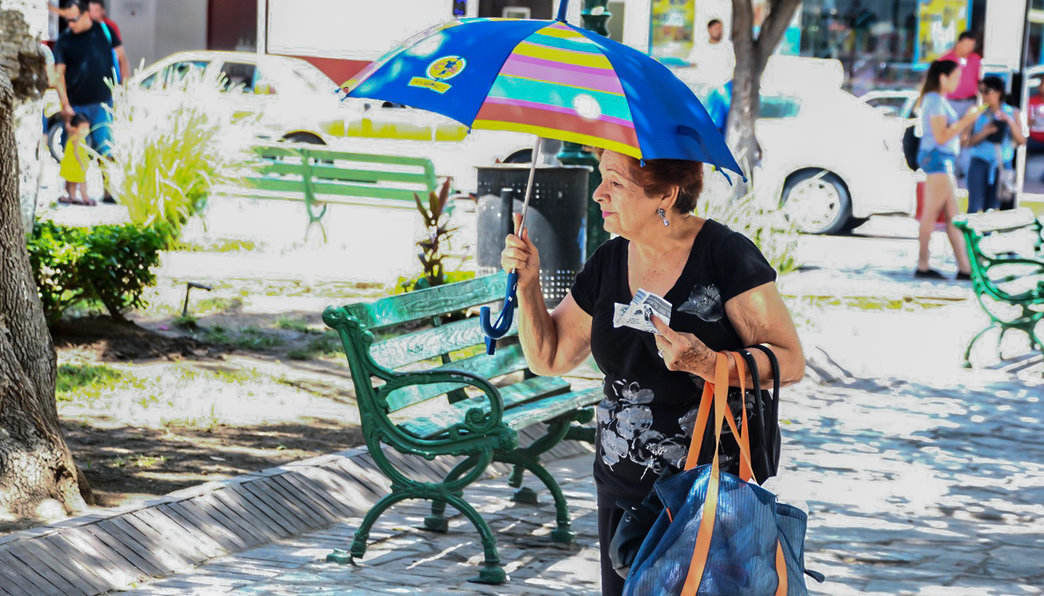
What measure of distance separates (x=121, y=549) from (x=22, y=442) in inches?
27.0

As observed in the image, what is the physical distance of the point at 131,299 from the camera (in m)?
9.31

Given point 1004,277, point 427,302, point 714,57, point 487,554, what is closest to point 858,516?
point 487,554

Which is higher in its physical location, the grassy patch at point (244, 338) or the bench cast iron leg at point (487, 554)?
the grassy patch at point (244, 338)

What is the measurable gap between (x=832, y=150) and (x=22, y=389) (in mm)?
13501

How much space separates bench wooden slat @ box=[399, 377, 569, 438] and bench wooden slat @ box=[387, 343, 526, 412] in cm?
7

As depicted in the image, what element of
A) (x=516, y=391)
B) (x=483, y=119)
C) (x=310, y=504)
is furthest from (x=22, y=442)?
(x=483, y=119)

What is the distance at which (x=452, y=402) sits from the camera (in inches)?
260

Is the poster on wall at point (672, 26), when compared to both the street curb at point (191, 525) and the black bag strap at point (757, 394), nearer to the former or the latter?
the street curb at point (191, 525)

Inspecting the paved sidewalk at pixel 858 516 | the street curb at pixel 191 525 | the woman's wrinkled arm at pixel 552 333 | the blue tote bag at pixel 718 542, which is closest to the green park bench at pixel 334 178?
the paved sidewalk at pixel 858 516

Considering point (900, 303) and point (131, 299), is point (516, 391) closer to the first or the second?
point (131, 299)

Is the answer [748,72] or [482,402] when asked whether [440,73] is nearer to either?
[482,402]

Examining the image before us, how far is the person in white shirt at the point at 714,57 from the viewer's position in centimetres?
1920

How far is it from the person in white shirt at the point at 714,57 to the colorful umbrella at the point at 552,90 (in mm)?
15455

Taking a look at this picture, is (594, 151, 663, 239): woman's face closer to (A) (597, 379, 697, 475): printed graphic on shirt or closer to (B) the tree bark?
(A) (597, 379, 697, 475): printed graphic on shirt
